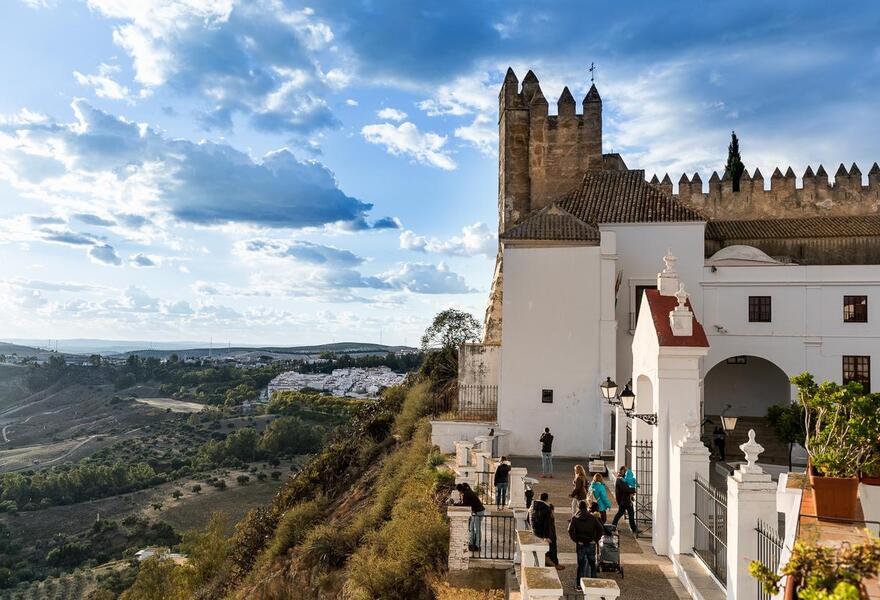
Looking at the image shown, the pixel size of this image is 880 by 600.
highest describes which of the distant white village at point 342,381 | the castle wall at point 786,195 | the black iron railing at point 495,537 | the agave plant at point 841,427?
the castle wall at point 786,195

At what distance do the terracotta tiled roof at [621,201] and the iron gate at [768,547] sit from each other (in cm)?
1511

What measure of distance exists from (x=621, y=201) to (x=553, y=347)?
21.1 ft

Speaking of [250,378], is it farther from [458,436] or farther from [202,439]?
[458,436]

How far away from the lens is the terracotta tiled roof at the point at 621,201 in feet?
67.4

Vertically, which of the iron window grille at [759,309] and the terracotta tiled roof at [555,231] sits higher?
the terracotta tiled roof at [555,231]

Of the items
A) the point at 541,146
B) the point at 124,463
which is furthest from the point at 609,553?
the point at 124,463

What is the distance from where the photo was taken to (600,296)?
18.2m

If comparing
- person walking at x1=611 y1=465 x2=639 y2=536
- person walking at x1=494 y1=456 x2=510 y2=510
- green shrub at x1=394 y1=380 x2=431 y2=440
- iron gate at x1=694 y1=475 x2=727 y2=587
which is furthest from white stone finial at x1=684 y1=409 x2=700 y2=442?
green shrub at x1=394 y1=380 x2=431 y2=440

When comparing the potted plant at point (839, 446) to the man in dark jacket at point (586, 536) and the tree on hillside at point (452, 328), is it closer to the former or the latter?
the man in dark jacket at point (586, 536)

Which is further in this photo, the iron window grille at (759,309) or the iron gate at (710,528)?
the iron window grille at (759,309)

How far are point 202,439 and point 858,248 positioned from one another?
6848 cm

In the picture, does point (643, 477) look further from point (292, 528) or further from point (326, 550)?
point (292, 528)

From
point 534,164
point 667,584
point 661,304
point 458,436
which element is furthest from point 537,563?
point 534,164

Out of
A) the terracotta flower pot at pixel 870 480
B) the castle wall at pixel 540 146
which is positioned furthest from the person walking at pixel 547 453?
the castle wall at pixel 540 146
